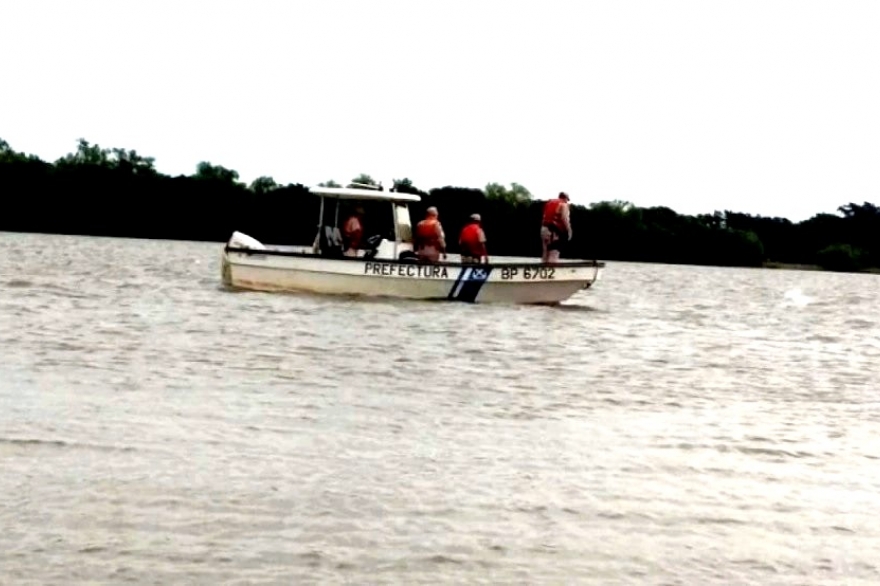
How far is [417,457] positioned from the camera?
41.7 feet

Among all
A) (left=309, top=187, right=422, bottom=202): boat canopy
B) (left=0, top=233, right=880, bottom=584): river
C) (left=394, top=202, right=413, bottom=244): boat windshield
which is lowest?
(left=0, top=233, right=880, bottom=584): river

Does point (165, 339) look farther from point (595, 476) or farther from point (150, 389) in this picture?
point (595, 476)

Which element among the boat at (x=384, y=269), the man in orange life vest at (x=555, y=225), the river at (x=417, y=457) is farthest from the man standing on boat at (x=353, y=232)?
the river at (x=417, y=457)

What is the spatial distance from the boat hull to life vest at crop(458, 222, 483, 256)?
45 cm

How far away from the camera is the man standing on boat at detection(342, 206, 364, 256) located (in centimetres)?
3028

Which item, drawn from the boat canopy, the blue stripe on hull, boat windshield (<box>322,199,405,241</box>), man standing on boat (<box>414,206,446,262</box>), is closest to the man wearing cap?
the blue stripe on hull

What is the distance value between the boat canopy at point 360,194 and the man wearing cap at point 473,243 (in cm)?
113

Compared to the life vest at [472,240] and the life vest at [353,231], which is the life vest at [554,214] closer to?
the life vest at [472,240]

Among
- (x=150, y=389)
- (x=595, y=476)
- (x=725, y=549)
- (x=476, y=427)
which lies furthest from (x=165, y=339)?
(x=725, y=549)

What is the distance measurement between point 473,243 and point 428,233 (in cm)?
105

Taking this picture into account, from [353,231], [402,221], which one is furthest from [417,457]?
[402,221]

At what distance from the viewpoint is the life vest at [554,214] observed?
30303mm

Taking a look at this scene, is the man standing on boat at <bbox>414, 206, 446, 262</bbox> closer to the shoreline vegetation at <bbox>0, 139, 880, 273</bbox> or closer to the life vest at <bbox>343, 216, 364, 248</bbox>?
the life vest at <bbox>343, 216, 364, 248</bbox>

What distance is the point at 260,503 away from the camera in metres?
10.5
